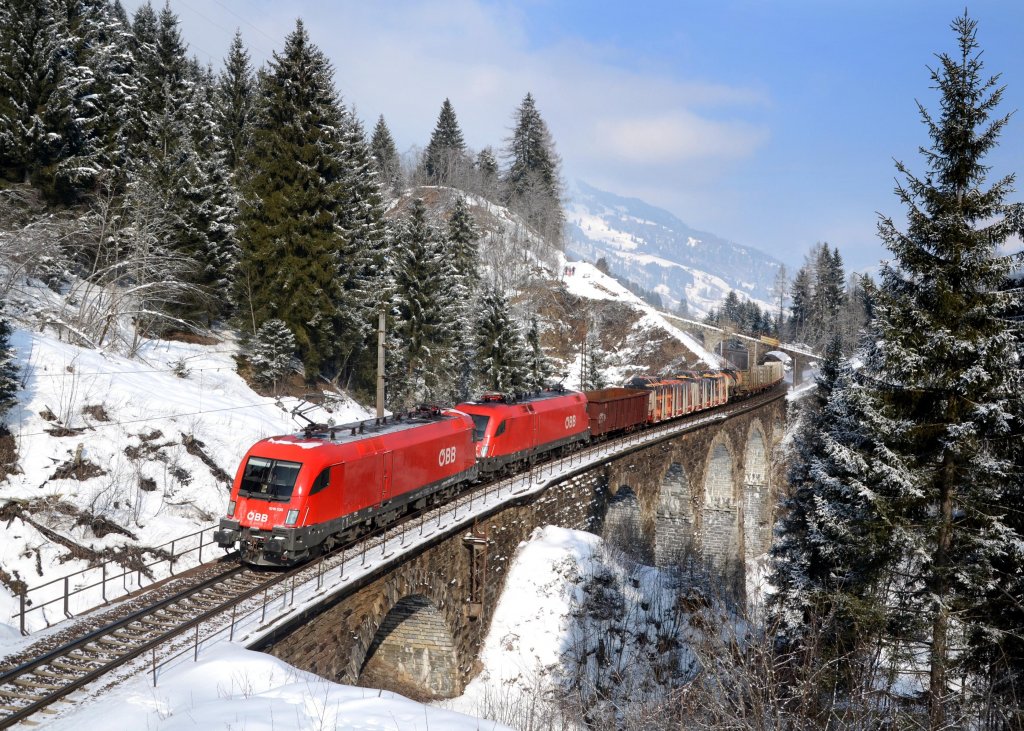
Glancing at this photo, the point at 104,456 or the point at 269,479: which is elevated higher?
the point at 269,479

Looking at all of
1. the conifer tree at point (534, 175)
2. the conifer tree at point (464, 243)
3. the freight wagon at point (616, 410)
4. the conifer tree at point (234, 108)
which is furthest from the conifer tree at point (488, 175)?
the freight wagon at point (616, 410)

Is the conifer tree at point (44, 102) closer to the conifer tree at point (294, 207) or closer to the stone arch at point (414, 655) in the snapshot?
the conifer tree at point (294, 207)

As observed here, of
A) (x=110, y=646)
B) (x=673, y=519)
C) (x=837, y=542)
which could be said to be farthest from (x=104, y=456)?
(x=673, y=519)

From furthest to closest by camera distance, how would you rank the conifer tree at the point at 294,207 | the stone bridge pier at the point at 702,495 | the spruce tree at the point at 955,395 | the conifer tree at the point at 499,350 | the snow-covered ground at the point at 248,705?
the conifer tree at the point at 499,350 → the stone bridge pier at the point at 702,495 → the conifer tree at the point at 294,207 → the spruce tree at the point at 955,395 → the snow-covered ground at the point at 248,705

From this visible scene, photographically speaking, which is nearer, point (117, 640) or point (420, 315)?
point (117, 640)

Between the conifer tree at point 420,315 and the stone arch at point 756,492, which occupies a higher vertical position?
the conifer tree at point 420,315

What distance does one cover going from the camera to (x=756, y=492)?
59.2 m

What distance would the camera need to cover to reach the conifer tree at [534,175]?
341 ft

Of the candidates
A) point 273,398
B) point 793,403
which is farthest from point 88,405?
point 793,403

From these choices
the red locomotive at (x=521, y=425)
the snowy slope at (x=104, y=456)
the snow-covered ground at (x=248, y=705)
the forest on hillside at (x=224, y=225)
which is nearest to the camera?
the snow-covered ground at (x=248, y=705)

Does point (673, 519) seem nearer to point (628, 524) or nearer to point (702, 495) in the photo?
point (702, 495)

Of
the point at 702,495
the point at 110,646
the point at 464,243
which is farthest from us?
the point at 464,243

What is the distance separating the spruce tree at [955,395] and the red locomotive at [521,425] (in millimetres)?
14494

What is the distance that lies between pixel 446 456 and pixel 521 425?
624 cm
